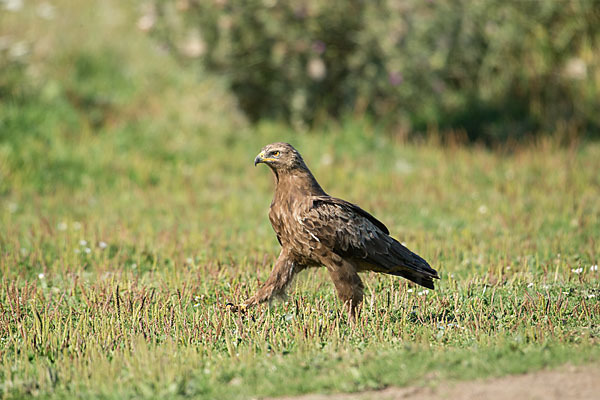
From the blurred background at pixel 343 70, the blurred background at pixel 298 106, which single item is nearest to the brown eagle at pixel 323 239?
the blurred background at pixel 298 106

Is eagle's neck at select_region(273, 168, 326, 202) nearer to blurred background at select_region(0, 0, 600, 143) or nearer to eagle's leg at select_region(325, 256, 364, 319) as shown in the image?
eagle's leg at select_region(325, 256, 364, 319)

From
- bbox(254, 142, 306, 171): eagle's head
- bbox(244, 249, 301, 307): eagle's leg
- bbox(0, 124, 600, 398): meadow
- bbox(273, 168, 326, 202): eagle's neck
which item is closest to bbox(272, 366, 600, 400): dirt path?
bbox(0, 124, 600, 398): meadow

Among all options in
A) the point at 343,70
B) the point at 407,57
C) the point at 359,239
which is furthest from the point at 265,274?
the point at 343,70

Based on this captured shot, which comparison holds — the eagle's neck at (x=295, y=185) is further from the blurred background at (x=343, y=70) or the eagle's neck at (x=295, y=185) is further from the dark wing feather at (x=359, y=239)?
the blurred background at (x=343, y=70)

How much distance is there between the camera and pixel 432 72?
12867 millimetres

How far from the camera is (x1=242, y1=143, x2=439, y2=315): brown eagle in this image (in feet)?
19.1

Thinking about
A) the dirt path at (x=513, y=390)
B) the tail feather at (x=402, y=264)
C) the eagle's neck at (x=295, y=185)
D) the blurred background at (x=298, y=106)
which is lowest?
the dirt path at (x=513, y=390)

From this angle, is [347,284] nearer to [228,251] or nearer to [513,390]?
[513,390]

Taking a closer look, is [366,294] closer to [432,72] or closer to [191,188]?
[191,188]

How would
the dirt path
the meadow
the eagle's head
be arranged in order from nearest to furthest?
the dirt path < the meadow < the eagle's head

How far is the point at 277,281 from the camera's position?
605 centimetres

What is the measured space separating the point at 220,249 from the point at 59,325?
8.70 feet

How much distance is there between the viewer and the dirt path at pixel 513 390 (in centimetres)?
437

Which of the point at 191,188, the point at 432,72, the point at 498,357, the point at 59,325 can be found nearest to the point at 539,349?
the point at 498,357
